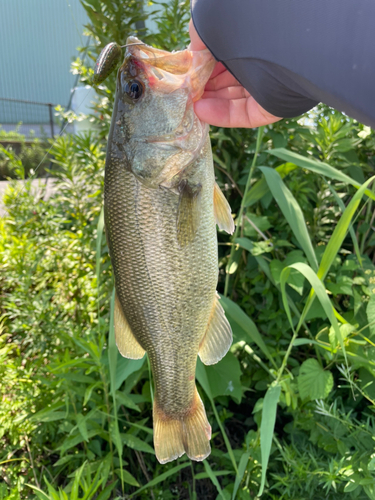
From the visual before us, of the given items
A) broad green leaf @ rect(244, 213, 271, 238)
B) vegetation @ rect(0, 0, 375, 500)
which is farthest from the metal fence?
broad green leaf @ rect(244, 213, 271, 238)

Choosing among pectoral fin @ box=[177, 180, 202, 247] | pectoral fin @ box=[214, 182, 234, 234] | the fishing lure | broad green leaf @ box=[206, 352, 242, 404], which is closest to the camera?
the fishing lure

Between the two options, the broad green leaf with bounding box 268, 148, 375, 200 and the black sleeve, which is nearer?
the black sleeve

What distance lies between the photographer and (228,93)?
49.1 inches

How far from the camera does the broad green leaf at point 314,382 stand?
1.54 meters

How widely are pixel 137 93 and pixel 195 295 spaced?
0.66 meters

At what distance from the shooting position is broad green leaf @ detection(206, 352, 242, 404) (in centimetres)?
179

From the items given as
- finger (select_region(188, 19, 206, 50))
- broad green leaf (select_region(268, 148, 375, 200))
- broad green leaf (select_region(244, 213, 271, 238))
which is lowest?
broad green leaf (select_region(244, 213, 271, 238))

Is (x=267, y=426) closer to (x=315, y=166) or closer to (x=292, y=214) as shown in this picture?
(x=292, y=214)

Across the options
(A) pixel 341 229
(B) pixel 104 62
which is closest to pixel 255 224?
(A) pixel 341 229

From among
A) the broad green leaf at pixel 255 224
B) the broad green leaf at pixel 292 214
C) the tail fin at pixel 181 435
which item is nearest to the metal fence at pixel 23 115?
the broad green leaf at pixel 255 224

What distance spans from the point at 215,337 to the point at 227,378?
1.86ft

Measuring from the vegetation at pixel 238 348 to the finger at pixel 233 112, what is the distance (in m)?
0.24

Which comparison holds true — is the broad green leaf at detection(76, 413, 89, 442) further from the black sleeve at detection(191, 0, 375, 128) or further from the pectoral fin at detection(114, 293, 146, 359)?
the black sleeve at detection(191, 0, 375, 128)

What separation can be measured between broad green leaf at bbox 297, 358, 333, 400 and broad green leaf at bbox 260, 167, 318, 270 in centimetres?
47
